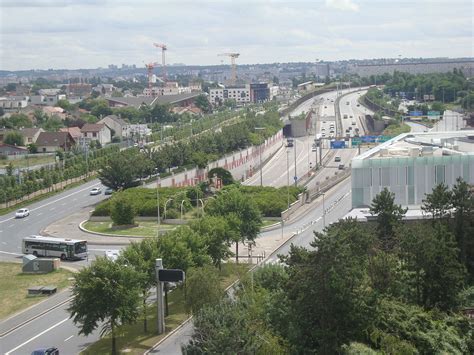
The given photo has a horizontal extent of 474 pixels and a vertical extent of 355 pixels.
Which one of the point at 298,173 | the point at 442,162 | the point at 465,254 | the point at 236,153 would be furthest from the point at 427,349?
the point at 236,153

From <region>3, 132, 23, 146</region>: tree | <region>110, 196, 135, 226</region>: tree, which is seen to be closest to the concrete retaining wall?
<region>110, 196, 135, 226</region>: tree

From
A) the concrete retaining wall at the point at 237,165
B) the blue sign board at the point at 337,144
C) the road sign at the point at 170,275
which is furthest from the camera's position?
the blue sign board at the point at 337,144

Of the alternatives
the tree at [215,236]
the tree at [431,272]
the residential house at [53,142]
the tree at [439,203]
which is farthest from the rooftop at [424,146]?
the residential house at [53,142]

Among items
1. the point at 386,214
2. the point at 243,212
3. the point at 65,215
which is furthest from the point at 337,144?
the point at 386,214

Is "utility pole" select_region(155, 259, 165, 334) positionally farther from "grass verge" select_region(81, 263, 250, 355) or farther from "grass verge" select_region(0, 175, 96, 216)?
"grass verge" select_region(0, 175, 96, 216)

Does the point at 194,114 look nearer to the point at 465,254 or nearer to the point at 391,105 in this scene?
the point at 391,105

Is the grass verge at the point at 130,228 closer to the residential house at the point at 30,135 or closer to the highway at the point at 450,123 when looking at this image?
the residential house at the point at 30,135

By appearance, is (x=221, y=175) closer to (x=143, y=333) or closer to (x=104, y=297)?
(x=143, y=333)
